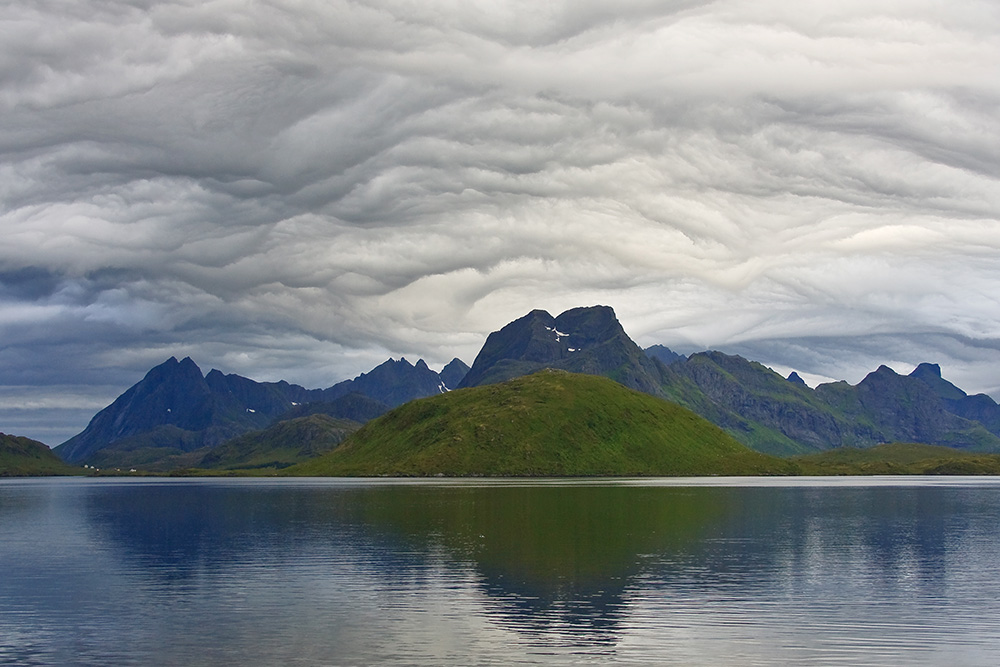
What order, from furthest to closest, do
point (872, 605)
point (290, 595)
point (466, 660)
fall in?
1. point (290, 595)
2. point (872, 605)
3. point (466, 660)

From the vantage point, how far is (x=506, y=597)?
269ft

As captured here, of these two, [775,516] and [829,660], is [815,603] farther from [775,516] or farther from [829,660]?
[775,516]

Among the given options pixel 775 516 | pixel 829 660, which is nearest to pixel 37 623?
pixel 829 660

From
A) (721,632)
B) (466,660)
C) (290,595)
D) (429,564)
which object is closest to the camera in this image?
(466,660)

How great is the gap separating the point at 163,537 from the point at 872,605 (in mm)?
119895

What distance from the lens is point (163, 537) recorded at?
153 meters

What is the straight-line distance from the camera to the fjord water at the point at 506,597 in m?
60.8

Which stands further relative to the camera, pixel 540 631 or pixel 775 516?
pixel 775 516

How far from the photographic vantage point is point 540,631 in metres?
66.1

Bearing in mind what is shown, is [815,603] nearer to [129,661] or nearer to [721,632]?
[721,632]

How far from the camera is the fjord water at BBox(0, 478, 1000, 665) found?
2395 inches

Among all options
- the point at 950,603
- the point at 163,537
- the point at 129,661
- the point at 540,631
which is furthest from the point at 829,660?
the point at 163,537

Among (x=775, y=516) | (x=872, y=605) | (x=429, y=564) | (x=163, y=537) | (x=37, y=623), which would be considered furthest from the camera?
(x=775, y=516)

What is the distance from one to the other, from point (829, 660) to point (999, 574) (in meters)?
53.5
